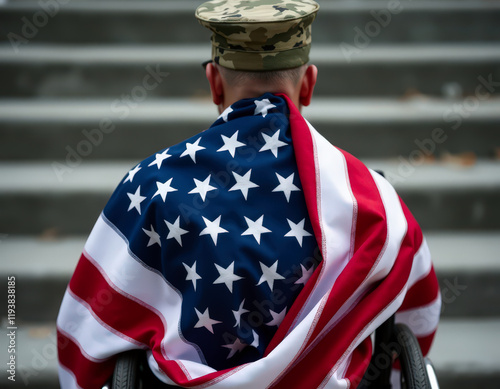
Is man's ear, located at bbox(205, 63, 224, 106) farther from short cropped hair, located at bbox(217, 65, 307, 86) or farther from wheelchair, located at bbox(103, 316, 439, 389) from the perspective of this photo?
wheelchair, located at bbox(103, 316, 439, 389)

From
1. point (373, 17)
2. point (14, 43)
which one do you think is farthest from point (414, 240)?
point (14, 43)

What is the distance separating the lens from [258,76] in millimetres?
1383

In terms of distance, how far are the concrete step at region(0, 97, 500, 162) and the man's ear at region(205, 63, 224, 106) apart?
153cm

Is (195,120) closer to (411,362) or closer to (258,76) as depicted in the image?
(258,76)

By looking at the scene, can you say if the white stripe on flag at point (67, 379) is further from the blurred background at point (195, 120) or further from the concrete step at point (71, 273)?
the concrete step at point (71, 273)

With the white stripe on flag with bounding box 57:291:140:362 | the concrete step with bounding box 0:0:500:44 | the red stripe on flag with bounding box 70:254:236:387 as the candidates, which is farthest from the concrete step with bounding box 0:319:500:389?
the concrete step with bounding box 0:0:500:44

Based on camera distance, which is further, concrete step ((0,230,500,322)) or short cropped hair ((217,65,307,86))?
concrete step ((0,230,500,322))

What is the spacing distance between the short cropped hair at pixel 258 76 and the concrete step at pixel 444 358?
1.58 meters

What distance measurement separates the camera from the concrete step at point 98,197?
2785 mm

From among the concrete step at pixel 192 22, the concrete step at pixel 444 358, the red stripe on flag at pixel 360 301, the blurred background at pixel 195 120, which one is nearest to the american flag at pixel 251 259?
the red stripe on flag at pixel 360 301

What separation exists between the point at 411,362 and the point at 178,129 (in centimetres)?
199

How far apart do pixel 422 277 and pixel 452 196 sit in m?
1.49

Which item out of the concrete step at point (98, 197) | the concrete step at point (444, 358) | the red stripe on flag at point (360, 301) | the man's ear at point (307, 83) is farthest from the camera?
the concrete step at point (98, 197)

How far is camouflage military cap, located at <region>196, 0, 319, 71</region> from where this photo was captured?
1.33m
